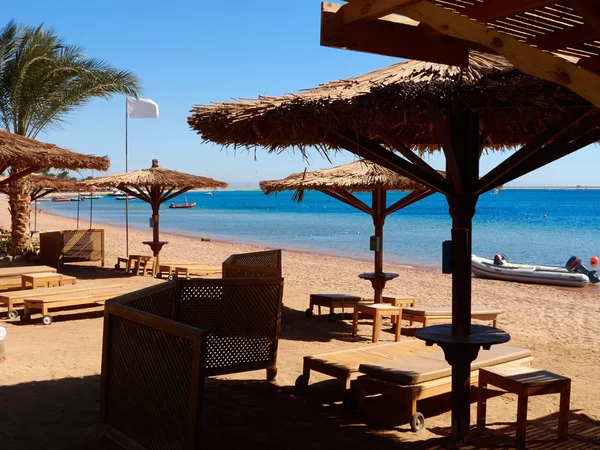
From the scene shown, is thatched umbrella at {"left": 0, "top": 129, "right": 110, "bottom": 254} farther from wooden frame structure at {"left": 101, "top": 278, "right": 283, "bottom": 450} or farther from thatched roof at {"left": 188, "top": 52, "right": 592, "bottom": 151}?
wooden frame structure at {"left": 101, "top": 278, "right": 283, "bottom": 450}

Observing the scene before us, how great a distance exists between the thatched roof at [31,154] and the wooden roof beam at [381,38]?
658cm

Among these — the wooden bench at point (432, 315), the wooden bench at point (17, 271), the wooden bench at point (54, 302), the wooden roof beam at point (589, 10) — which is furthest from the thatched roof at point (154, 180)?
the wooden roof beam at point (589, 10)

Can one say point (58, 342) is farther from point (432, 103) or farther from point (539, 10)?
point (539, 10)

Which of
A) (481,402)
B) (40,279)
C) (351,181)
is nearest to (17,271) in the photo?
(40,279)

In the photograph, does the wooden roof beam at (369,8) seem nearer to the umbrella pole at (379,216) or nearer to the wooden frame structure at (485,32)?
the wooden frame structure at (485,32)

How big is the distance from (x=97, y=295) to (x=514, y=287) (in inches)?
422

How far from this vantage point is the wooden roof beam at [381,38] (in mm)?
3719

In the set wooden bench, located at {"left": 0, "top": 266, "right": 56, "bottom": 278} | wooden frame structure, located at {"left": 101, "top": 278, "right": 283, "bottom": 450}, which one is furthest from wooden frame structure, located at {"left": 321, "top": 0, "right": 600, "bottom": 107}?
wooden bench, located at {"left": 0, "top": 266, "right": 56, "bottom": 278}

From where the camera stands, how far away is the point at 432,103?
A: 400 cm

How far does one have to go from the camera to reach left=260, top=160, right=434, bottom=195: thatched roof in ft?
29.7

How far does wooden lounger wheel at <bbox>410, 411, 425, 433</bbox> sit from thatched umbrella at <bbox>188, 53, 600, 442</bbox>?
1.21 ft

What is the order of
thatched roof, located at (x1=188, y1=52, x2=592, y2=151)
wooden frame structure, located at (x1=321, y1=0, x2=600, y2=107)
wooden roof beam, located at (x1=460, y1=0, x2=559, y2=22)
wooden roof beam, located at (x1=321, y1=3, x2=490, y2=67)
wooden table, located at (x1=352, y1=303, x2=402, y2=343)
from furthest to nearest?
wooden table, located at (x1=352, y1=303, x2=402, y2=343) < thatched roof, located at (x1=188, y1=52, x2=592, y2=151) < wooden roof beam, located at (x1=321, y1=3, x2=490, y2=67) < wooden roof beam, located at (x1=460, y1=0, x2=559, y2=22) < wooden frame structure, located at (x1=321, y1=0, x2=600, y2=107)

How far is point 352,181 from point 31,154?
451cm

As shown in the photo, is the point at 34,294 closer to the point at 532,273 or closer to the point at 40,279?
the point at 40,279
